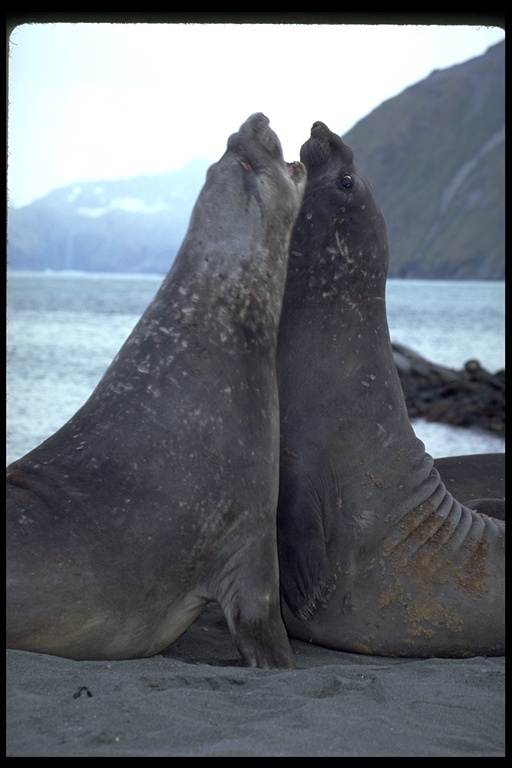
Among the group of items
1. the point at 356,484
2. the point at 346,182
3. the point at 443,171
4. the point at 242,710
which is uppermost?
the point at 443,171

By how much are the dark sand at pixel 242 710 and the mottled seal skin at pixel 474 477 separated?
2146mm

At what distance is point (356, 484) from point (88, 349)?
80.7 feet

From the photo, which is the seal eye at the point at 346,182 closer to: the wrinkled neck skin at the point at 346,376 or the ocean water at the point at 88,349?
the wrinkled neck skin at the point at 346,376

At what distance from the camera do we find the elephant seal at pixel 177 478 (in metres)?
3.80

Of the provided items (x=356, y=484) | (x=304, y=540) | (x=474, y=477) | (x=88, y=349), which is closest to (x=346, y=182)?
(x=356, y=484)

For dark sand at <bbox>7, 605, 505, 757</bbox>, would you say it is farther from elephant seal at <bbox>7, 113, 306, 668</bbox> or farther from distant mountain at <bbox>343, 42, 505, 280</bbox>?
distant mountain at <bbox>343, 42, 505, 280</bbox>

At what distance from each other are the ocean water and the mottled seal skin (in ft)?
10.1

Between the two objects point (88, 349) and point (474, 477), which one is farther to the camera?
point (88, 349)

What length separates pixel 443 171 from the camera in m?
164

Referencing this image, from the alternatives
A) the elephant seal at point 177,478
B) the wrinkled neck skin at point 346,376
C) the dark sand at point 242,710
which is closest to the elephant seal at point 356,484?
the wrinkled neck skin at point 346,376

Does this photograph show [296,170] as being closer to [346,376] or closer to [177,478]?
[346,376]

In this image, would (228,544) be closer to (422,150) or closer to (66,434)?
(66,434)

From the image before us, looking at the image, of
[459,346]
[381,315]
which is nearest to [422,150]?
[459,346]

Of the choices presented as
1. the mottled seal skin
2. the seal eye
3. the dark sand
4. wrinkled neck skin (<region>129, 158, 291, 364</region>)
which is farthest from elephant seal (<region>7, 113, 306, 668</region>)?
the mottled seal skin
